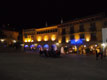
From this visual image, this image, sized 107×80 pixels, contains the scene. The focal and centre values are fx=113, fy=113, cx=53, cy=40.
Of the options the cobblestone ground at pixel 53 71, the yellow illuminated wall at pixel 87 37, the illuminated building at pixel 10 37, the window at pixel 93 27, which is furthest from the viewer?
the illuminated building at pixel 10 37

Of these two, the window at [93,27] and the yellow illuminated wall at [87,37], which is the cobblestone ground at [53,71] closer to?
the window at [93,27]

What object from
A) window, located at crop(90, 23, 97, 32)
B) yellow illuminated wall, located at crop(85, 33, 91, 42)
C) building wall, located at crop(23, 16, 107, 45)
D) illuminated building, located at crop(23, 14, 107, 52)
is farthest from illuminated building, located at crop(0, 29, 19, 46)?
window, located at crop(90, 23, 97, 32)

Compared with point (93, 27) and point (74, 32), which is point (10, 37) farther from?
point (93, 27)

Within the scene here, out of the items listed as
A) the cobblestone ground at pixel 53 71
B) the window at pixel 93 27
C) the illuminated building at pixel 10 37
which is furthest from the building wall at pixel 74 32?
the cobblestone ground at pixel 53 71

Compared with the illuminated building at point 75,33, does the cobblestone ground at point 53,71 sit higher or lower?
lower

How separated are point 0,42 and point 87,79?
128 feet

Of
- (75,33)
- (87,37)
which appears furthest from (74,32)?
(87,37)

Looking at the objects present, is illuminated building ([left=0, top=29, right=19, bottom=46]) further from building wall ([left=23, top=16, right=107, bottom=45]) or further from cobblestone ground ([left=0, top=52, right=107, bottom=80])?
cobblestone ground ([left=0, top=52, right=107, bottom=80])

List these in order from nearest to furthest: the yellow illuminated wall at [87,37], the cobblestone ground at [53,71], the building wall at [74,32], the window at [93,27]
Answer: the cobblestone ground at [53,71], the building wall at [74,32], the window at [93,27], the yellow illuminated wall at [87,37]

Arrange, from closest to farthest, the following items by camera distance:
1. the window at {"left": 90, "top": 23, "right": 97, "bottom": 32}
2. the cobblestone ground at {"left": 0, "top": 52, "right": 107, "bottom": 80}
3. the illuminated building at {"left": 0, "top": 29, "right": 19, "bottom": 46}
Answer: the cobblestone ground at {"left": 0, "top": 52, "right": 107, "bottom": 80} → the window at {"left": 90, "top": 23, "right": 97, "bottom": 32} → the illuminated building at {"left": 0, "top": 29, "right": 19, "bottom": 46}

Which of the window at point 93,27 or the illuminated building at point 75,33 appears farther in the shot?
the window at point 93,27

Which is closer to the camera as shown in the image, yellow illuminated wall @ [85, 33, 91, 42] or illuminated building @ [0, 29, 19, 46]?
yellow illuminated wall @ [85, 33, 91, 42]

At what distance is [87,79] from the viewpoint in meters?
6.44

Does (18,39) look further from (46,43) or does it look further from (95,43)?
(95,43)
